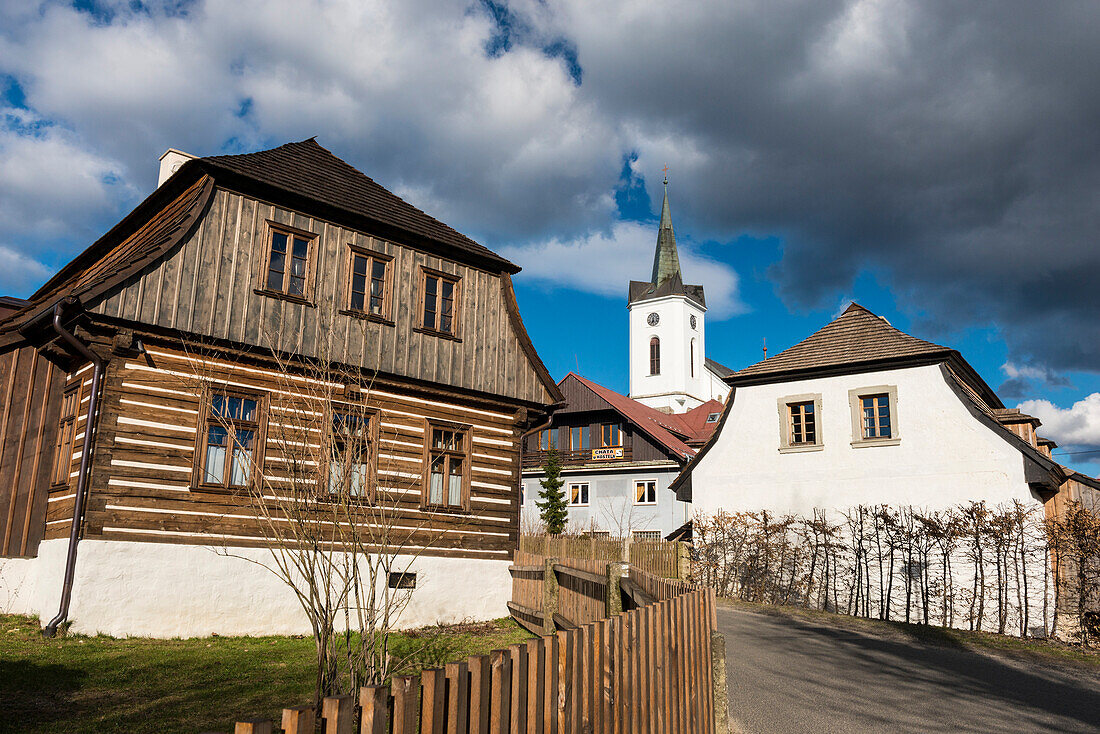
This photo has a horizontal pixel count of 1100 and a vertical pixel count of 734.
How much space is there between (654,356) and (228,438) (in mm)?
79142

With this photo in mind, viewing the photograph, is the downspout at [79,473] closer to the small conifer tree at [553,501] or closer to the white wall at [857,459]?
the white wall at [857,459]

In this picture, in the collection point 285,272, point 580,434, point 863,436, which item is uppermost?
point 580,434

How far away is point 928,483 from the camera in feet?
70.8

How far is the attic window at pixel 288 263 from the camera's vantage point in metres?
14.2

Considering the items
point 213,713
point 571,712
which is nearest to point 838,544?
point 213,713

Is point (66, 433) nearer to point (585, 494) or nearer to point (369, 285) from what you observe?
point (369, 285)

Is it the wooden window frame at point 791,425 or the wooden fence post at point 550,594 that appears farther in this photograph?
the wooden window frame at point 791,425

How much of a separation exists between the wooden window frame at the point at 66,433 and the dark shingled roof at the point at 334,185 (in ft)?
14.6

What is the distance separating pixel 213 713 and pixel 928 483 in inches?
778

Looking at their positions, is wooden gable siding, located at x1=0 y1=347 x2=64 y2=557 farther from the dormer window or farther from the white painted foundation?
the dormer window

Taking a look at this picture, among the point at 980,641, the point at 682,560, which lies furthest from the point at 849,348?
the point at 980,641

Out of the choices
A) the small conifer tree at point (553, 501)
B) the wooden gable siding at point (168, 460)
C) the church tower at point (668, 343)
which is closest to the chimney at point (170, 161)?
the wooden gable siding at point (168, 460)

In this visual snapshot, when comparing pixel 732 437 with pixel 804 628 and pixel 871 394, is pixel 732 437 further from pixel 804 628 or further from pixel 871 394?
pixel 804 628

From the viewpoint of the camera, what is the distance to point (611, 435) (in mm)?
45938
